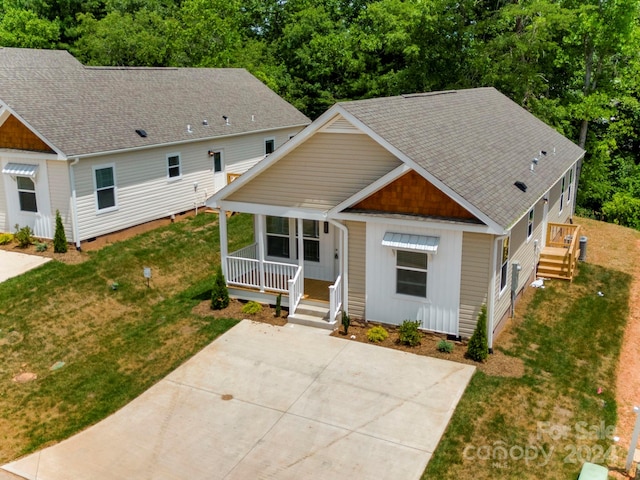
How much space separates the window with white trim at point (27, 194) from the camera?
20.5m

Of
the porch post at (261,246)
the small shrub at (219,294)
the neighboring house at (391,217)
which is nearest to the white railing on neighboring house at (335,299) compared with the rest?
the neighboring house at (391,217)

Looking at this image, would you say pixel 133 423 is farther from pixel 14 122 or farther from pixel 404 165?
pixel 14 122

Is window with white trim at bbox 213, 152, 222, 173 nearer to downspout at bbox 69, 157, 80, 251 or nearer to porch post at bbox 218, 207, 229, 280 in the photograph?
downspout at bbox 69, 157, 80, 251

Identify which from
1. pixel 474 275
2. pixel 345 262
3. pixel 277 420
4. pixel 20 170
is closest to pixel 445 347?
pixel 474 275

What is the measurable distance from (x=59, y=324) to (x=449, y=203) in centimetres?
1029

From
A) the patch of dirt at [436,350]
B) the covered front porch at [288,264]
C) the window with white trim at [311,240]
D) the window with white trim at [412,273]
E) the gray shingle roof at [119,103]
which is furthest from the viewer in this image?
the gray shingle roof at [119,103]

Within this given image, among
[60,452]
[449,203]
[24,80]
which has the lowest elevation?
[60,452]

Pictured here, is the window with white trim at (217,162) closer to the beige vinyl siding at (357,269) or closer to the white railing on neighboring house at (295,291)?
the white railing on neighboring house at (295,291)

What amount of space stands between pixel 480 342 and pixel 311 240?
5.56 metres

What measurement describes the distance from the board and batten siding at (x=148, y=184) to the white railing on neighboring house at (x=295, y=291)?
8510mm

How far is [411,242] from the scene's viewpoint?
1370 cm

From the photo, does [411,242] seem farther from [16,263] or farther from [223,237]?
[16,263]

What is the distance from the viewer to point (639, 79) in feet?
102

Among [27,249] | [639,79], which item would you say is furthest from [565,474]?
[639,79]
